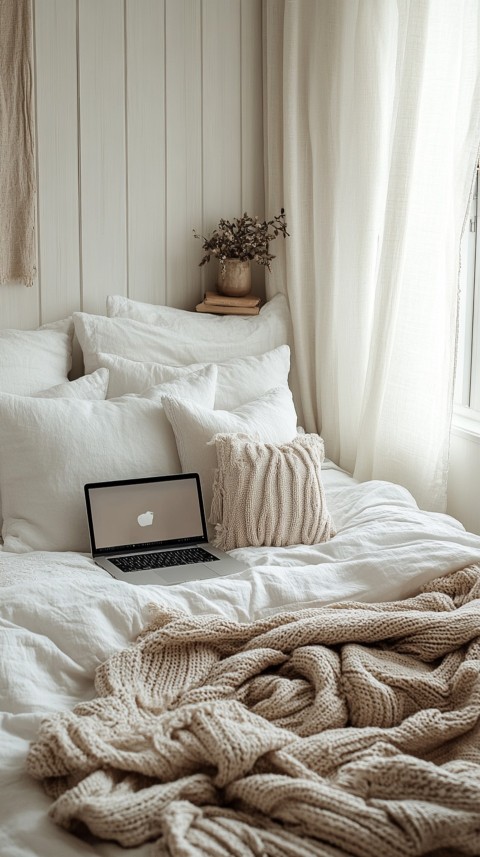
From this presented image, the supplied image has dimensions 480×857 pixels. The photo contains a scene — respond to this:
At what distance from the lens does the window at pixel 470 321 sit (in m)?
2.71

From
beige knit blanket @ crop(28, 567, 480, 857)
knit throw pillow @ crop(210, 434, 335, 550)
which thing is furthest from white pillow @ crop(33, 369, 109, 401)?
beige knit blanket @ crop(28, 567, 480, 857)

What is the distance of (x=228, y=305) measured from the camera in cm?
303

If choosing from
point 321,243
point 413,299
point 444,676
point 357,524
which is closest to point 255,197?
point 321,243

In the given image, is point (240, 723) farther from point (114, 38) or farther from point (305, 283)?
point (114, 38)

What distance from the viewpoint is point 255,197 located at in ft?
10.4

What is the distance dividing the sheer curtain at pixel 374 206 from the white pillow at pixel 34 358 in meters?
0.78

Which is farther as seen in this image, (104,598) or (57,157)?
(57,157)

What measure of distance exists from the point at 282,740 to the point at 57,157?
2.18 meters

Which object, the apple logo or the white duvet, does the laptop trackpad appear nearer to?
the white duvet

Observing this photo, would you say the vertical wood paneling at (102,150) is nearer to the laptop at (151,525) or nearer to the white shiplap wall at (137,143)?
the white shiplap wall at (137,143)

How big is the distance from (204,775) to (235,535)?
1075mm

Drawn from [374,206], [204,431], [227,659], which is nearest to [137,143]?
[374,206]

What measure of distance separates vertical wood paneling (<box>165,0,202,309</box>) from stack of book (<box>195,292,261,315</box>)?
0.37 feet

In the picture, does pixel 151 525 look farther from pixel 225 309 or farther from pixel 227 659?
pixel 225 309
